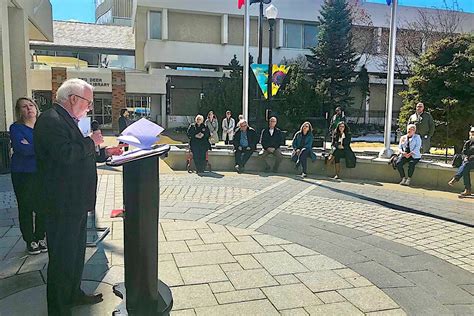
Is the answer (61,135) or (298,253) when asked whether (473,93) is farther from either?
(61,135)

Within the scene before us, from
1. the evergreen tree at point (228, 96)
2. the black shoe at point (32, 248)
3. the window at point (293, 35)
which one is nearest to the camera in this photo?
the black shoe at point (32, 248)

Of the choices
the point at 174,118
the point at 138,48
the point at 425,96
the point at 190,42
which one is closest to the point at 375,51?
the point at 190,42

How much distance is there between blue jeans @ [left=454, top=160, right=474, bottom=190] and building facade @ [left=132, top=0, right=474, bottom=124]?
26.3 metres

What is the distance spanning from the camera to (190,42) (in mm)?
33438

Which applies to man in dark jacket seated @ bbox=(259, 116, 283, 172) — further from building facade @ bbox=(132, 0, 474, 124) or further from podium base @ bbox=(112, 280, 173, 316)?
building facade @ bbox=(132, 0, 474, 124)

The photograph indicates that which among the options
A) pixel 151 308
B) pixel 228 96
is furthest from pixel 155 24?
pixel 151 308

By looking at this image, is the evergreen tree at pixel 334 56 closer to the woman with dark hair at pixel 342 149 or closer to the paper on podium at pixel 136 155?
the woman with dark hair at pixel 342 149

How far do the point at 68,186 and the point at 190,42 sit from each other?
105 ft

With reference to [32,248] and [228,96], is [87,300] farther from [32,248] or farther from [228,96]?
[228,96]

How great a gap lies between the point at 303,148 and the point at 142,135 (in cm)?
829

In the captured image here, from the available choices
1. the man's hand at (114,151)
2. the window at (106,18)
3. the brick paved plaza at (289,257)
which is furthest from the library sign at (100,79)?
the window at (106,18)

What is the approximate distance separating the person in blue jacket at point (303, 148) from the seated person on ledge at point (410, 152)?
86.5 inches

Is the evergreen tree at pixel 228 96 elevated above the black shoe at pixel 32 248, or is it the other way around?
the evergreen tree at pixel 228 96

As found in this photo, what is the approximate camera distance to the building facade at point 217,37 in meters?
32.8
